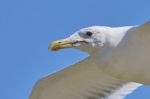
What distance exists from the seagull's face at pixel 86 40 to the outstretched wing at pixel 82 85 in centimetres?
87

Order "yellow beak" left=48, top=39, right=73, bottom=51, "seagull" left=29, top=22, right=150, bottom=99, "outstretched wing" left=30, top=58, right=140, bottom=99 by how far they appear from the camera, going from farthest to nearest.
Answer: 1. "outstretched wing" left=30, top=58, right=140, bottom=99
2. "yellow beak" left=48, top=39, right=73, bottom=51
3. "seagull" left=29, top=22, right=150, bottom=99

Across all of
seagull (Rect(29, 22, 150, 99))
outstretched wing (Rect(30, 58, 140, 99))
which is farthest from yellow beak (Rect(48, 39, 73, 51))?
outstretched wing (Rect(30, 58, 140, 99))

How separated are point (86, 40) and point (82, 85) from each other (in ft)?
5.47

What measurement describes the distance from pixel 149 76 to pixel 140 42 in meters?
0.36

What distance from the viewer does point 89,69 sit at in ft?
31.7

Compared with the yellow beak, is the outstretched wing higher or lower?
higher

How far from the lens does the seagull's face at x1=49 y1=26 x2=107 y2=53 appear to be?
8414 millimetres

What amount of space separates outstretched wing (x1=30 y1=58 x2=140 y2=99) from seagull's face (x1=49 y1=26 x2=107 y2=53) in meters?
0.87

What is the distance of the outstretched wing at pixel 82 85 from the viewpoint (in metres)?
9.58

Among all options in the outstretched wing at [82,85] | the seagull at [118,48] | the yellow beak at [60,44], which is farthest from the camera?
the outstretched wing at [82,85]

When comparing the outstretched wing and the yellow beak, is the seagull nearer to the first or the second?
the yellow beak

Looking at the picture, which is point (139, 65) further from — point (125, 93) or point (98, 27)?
point (125, 93)

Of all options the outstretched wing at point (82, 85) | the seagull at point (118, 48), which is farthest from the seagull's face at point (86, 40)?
the outstretched wing at point (82, 85)

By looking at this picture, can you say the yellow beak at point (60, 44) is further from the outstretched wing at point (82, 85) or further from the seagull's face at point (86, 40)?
the outstretched wing at point (82, 85)
